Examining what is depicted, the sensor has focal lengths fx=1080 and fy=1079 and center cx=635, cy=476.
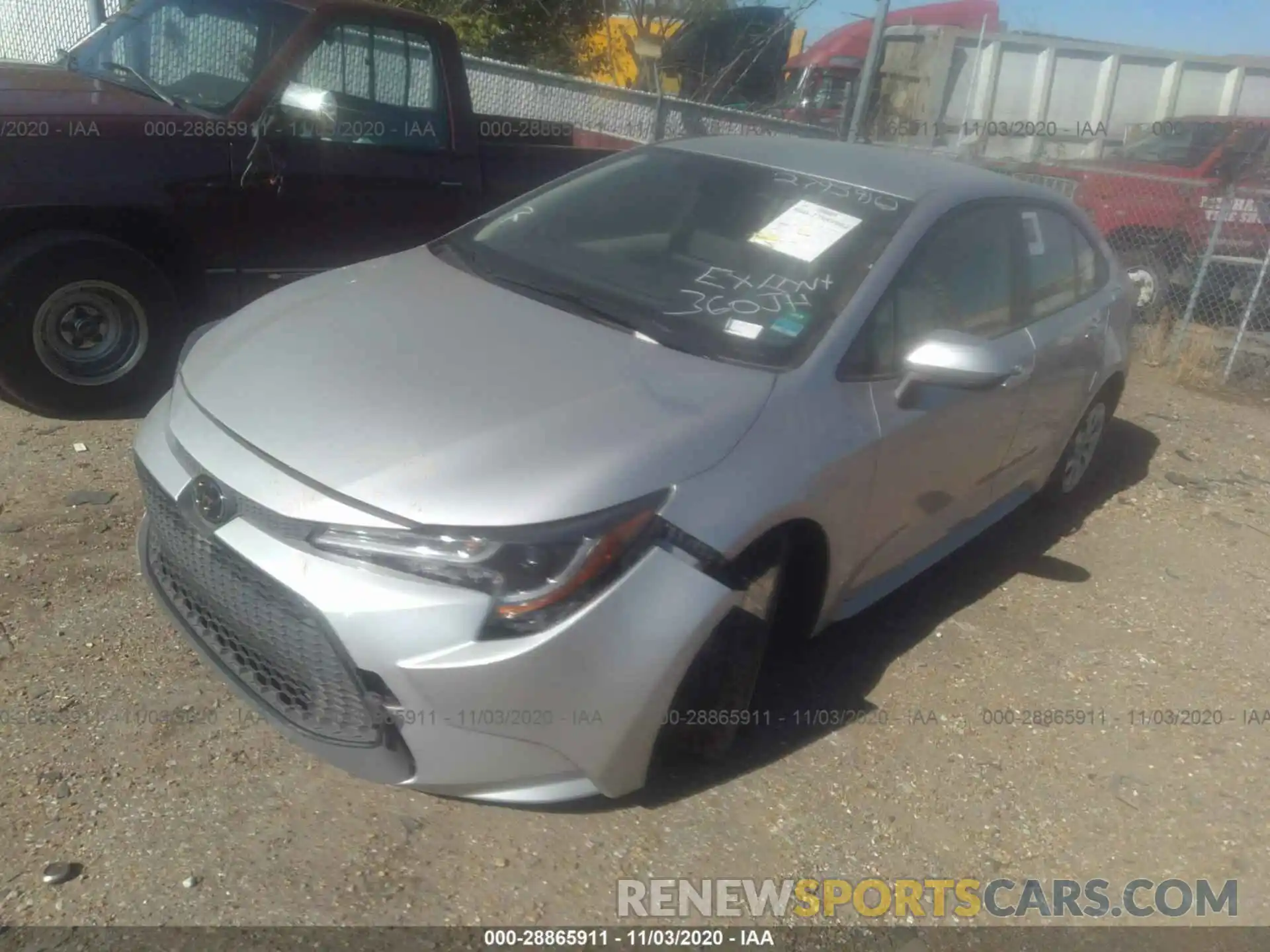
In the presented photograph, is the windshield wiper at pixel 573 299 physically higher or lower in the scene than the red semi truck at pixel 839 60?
lower

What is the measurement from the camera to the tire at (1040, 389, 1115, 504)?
16.5ft

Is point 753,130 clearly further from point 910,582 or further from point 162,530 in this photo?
point 162,530

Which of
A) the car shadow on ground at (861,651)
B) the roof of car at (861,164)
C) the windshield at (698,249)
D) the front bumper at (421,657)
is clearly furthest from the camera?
the roof of car at (861,164)


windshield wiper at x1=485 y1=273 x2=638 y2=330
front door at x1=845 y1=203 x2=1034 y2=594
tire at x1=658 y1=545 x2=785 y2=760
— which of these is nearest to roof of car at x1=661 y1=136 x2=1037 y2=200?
front door at x1=845 y1=203 x2=1034 y2=594

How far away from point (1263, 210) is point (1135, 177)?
1185 mm

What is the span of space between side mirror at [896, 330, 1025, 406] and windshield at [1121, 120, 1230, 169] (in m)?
9.02

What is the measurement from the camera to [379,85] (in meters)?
5.25

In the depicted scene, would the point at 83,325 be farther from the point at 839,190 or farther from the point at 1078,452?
the point at 1078,452

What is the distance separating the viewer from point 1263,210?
28.7 feet

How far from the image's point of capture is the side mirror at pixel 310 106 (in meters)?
4.93

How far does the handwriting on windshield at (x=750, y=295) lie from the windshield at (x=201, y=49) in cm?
277

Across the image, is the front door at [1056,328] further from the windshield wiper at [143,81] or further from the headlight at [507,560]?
the windshield wiper at [143,81]

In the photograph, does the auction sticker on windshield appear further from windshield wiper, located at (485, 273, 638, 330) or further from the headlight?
the headlight

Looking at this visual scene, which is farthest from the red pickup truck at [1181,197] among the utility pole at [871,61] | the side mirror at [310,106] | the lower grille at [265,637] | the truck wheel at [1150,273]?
the lower grille at [265,637]
